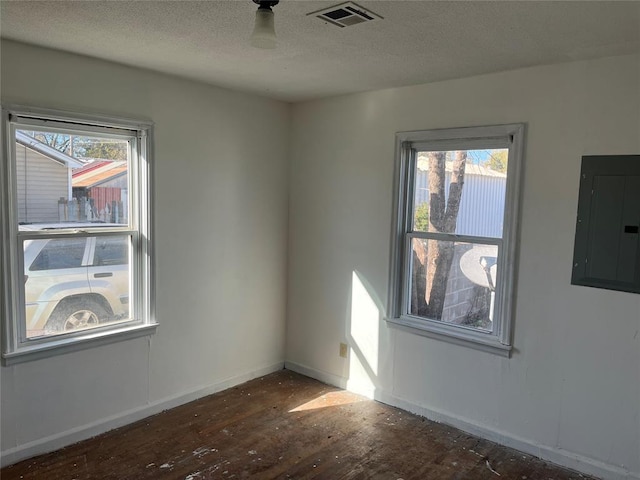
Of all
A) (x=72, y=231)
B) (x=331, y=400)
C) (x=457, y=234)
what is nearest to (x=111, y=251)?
(x=72, y=231)

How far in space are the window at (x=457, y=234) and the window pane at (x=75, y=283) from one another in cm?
195

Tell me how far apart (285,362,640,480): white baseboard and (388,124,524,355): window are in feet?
1.81

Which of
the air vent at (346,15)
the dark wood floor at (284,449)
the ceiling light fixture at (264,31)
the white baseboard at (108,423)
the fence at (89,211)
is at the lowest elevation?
Answer: the dark wood floor at (284,449)

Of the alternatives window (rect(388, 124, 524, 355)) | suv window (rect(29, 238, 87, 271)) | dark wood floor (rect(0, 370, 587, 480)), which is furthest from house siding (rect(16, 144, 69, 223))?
window (rect(388, 124, 524, 355))

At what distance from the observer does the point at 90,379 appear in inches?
124

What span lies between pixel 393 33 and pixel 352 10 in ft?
1.20

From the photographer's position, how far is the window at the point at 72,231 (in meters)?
2.80

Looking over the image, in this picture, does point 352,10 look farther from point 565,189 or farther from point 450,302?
point 450,302

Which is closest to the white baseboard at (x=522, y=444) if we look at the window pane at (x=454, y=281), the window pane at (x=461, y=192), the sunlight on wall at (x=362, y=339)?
the sunlight on wall at (x=362, y=339)

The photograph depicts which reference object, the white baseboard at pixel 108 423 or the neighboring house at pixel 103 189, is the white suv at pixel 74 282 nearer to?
the neighboring house at pixel 103 189

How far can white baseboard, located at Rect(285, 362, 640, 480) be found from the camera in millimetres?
2805

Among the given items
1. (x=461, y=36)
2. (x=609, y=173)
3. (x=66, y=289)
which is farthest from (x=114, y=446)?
(x=609, y=173)

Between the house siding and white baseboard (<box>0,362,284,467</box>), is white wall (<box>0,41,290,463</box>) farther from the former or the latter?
the house siding

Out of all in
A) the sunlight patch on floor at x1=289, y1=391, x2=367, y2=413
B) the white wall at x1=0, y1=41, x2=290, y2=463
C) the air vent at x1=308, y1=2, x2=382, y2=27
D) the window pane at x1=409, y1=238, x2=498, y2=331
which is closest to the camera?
the air vent at x1=308, y1=2, x2=382, y2=27
